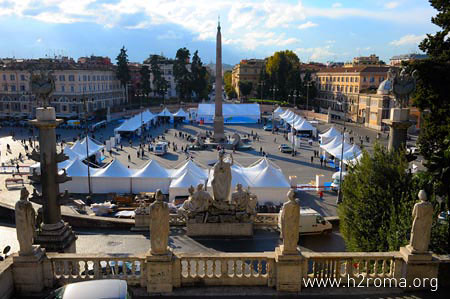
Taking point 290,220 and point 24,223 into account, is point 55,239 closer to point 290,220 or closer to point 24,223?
point 24,223

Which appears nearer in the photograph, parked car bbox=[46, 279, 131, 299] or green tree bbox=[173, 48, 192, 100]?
parked car bbox=[46, 279, 131, 299]

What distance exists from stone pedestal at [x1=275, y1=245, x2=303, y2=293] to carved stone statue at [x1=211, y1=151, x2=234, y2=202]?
6.70 meters

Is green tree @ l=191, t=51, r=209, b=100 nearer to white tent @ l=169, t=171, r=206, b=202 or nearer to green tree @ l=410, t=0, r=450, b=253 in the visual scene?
white tent @ l=169, t=171, r=206, b=202

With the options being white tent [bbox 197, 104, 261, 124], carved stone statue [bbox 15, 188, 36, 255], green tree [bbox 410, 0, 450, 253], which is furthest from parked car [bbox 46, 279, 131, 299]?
white tent [bbox 197, 104, 261, 124]

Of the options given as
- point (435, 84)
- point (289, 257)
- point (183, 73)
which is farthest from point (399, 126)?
point (183, 73)

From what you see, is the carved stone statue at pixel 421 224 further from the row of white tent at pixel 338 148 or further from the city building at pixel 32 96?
the city building at pixel 32 96

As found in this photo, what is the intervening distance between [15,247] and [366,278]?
11711 millimetres

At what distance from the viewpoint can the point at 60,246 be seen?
9531mm

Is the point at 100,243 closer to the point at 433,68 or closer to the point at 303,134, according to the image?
the point at 433,68

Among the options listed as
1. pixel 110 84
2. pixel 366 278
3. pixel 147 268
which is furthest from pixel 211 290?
pixel 110 84

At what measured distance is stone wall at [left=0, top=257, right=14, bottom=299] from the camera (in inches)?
252

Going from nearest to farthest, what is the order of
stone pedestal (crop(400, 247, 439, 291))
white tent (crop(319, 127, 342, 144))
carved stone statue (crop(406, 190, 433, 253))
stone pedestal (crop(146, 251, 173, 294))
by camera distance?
carved stone statue (crop(406, 190, 433, 253))
stone pedestal (crop(146, 251, 173, 294))
stone pedestal (crop(400, 247, 439, 291))
white tent (crop(319, 127, 342, 144))

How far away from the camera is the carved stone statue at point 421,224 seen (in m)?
6.51

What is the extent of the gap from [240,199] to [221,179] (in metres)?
1.16
